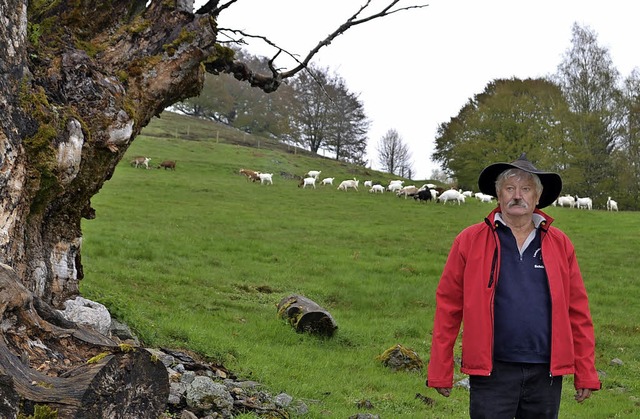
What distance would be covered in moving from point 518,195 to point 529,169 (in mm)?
231

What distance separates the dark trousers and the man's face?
42.6 inches

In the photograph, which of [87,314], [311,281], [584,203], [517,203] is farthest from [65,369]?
[584,203]

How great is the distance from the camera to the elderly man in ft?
13.1

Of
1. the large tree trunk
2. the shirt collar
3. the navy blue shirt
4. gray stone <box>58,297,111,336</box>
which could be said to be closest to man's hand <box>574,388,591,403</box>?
the navy blue shirt

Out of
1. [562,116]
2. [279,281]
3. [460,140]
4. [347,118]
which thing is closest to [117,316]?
[279,281]

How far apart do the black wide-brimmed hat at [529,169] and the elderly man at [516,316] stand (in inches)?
5.1

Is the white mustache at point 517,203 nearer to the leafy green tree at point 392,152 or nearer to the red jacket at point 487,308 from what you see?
the red jacket at point 487,308

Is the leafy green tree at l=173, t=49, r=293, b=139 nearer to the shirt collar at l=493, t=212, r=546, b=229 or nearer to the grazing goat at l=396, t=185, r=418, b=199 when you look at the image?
the grazing goat at l=396, t=185, r=418, b=199

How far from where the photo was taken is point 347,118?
71875 mm

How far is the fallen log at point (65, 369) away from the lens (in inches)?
130

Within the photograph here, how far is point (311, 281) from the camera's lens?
15.7 m

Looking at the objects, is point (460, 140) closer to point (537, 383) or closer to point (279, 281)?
point (279, 281)

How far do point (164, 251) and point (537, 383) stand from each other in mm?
14117

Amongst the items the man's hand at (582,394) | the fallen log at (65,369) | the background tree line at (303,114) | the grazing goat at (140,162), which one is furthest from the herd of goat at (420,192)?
the fallen log at (65,369)
